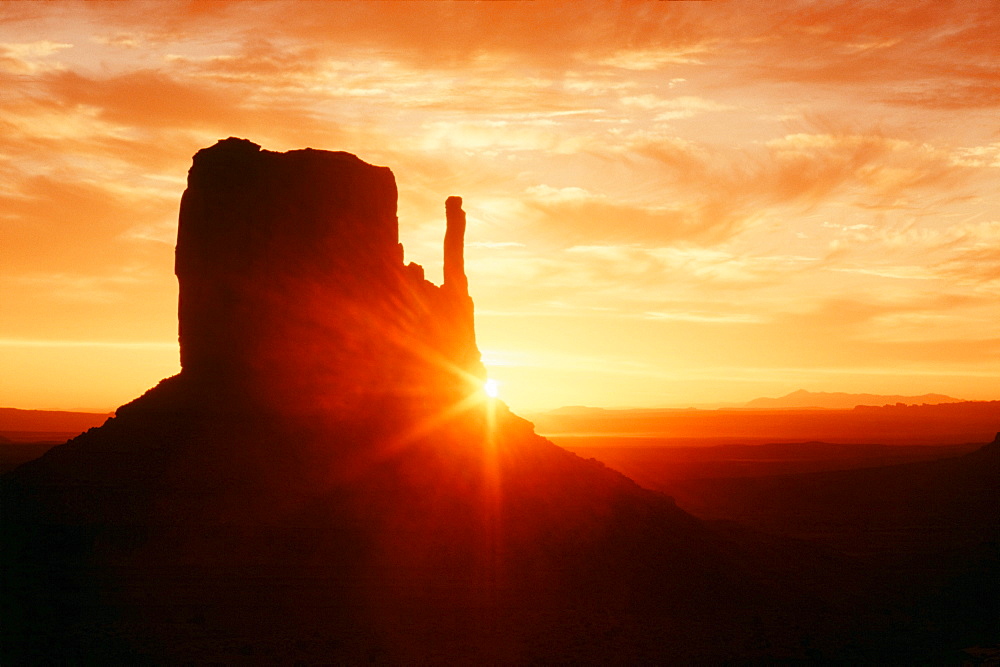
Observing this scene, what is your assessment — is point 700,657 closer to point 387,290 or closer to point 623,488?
point 623,488

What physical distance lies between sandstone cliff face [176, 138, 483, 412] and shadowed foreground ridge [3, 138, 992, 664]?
0.10m

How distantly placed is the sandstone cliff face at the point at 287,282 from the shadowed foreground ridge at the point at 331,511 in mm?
97

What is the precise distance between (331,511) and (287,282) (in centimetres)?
1023

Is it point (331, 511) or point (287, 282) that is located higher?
point (287, 282)

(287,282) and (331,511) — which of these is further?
(287,282)

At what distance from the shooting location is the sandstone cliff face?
130 ft

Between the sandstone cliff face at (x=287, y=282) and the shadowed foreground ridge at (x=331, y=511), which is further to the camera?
the sandstone cliff face at (x=287, y=282)

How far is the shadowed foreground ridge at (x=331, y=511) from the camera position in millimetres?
33688

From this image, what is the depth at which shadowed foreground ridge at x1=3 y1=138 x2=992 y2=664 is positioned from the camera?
3369 centimetres

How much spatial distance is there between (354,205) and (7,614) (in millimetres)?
21084

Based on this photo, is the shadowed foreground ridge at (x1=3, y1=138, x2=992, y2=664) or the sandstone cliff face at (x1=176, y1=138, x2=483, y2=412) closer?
the shadowed foreground ridge at (x1=3, y1=138, x2=992, y2=664)

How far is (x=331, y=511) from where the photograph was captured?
36.4 meters

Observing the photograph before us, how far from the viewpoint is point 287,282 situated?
131 ft

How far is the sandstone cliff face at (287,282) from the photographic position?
39750 millimetres
